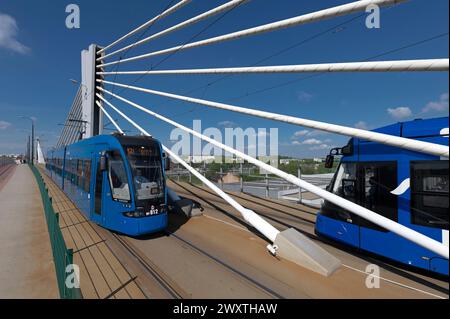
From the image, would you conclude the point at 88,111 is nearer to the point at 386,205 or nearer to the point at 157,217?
the point at 157,217

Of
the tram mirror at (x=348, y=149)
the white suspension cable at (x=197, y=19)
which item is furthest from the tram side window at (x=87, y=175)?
the tram mirror at (x=348, y=149)

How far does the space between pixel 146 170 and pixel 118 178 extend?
786 millimetres

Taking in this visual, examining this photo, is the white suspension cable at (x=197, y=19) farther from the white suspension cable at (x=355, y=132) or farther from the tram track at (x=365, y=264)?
the tram track at (x=365, y=264)

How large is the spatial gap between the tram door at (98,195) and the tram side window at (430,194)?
788 cm

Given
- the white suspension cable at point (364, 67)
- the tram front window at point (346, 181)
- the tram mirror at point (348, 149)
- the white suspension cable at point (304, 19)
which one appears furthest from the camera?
the tram mirror at point (348, 149)

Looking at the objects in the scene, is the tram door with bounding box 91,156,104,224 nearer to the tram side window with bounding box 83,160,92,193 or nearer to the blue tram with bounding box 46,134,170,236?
the blue tram with bounding box 46,134,170,236

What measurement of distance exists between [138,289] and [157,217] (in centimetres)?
280

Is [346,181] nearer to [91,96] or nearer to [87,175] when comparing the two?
[87,175]

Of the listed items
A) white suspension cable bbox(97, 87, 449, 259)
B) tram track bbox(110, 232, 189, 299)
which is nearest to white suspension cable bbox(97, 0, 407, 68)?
white suspension cable bbox(97, 87, 449, 259)

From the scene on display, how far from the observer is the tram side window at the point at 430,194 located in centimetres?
468

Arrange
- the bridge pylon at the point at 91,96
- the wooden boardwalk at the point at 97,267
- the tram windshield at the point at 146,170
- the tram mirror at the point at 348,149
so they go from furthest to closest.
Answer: the bridge pylon at the point at 91,96, the tram windshield at the point at 146,170, the tram mirror at the point at 348,149, the wooden boardwalk at the point at 97,267

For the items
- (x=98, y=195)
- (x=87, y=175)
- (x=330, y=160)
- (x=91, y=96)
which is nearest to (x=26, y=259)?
(x=98, y=195)
